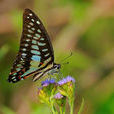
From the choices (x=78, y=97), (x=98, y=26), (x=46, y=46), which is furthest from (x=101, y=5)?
(x=46, y=46)

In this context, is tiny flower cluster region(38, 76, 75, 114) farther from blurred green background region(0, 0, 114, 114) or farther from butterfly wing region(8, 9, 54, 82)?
blurred green background region(0, 0, 114, 114)

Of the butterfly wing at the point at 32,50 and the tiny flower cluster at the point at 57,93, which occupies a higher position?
the butterfly wing at the point at 32,50

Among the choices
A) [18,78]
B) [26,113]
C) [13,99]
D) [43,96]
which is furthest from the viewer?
[13,99]

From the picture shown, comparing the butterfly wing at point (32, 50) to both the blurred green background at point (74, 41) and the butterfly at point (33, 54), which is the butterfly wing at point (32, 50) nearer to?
the butterfly at point (33, 54)

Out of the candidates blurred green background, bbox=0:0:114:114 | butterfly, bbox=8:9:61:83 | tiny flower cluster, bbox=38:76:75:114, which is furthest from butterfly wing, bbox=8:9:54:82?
blurred green background, bbox=0:0:114:114

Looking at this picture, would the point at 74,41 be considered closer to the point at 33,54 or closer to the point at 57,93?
the point at 33,54

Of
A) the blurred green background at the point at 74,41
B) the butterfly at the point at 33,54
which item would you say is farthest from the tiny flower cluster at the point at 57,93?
the blurred green background at the point at 74,41

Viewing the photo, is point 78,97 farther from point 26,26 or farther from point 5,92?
point 26,26
